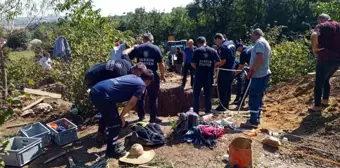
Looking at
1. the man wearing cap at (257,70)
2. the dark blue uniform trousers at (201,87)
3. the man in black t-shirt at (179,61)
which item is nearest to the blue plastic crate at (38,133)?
the dark blue uniform trousers at (201,87)

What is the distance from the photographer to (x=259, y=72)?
19.7ft

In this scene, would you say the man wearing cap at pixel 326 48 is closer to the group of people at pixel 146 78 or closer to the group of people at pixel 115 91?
the group of people at pixel 146 78

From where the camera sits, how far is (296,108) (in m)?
7.15

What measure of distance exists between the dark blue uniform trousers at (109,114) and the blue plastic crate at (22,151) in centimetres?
122

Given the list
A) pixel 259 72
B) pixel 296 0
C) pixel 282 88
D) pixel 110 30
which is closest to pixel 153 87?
pixel 259 72

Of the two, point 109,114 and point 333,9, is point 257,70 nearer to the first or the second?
point 109,114

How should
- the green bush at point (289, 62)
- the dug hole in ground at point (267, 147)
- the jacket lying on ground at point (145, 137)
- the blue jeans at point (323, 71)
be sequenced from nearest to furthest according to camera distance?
the dug hole in ground at point (267, 147)
the jacket lying on ground at point (145, 137)
the blue jeans at point (323, 71)
the green bush at point (289, 62)

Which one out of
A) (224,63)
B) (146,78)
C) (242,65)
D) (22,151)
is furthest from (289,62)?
(22,151)

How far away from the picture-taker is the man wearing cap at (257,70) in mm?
5809

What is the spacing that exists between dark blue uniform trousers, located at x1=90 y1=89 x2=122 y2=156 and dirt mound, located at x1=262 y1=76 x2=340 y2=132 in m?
3.00

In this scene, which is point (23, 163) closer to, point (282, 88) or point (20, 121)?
point (20, 121)

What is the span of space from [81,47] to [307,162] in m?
5.57

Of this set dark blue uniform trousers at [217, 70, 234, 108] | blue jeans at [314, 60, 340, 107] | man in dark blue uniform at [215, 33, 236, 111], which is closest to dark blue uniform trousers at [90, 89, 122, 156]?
man in dark blue uniform at [215, 33, 236, 111]

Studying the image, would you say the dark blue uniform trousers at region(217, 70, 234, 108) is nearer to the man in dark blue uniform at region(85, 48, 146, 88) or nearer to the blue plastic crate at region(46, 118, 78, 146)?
the man in dark blue uniform at region(85, 48, 146, 88)
